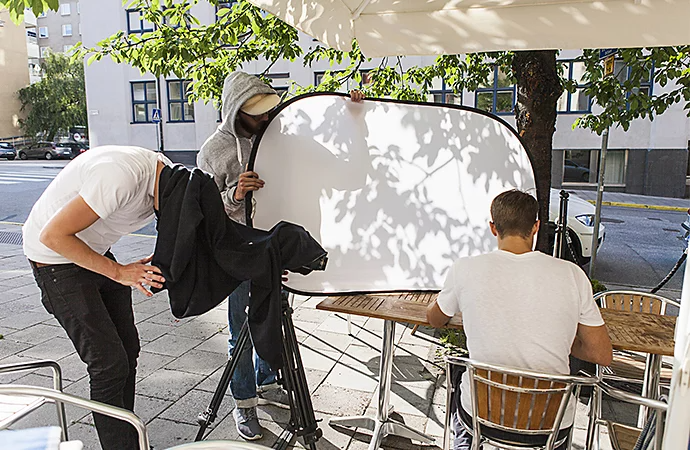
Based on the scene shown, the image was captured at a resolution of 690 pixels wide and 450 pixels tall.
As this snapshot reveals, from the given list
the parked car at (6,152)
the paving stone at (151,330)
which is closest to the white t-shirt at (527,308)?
the paving stone at (151,330)

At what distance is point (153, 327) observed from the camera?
463 centimetres

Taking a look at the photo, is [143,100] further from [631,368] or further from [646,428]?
[646,428]

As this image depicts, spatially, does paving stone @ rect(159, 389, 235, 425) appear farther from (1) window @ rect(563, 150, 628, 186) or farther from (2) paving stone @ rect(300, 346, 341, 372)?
(1) window @ rect(563, 150, 628, 186)

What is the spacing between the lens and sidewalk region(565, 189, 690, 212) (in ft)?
47.3

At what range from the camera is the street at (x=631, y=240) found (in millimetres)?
7255

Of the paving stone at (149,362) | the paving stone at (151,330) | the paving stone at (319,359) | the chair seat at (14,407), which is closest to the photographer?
the chair seat at (14,407)

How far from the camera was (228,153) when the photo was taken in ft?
9.11

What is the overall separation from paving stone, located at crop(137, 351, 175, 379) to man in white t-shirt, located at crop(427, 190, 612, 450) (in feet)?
8.57

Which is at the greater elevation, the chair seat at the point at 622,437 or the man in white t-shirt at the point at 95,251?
the man in white t-shirt at the point at 95,251

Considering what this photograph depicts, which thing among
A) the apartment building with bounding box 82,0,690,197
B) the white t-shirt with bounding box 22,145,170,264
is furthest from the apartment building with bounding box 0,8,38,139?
the white t-shirt with bounding box 22,145,170,264

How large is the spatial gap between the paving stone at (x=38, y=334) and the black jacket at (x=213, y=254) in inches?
110

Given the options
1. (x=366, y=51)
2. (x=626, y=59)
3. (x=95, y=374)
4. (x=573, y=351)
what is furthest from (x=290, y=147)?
(x=626, y=59)

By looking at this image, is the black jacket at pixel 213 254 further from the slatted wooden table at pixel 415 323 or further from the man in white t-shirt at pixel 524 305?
the man in white t-shirt at pixel 524 305

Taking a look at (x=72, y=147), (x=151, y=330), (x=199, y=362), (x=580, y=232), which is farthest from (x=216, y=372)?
(x=72, y=147)
